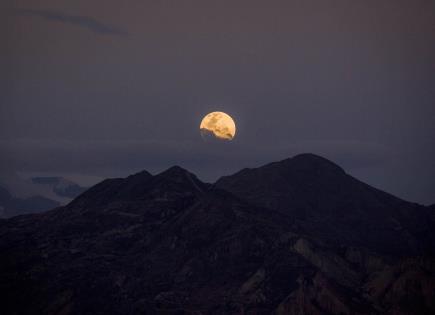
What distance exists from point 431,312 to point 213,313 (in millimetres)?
52090

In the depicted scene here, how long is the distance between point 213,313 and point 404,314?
4537cm

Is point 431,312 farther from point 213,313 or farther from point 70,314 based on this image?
point 70,314

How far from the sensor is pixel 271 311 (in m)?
197

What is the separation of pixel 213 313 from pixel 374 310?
38476 millimetres

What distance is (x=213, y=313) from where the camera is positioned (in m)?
197

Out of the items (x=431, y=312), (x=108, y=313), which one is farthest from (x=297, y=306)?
A: (x=108, y=313)

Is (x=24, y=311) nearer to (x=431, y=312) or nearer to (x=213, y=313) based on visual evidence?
(x=213, y=313)

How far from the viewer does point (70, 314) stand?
19925 centimetres

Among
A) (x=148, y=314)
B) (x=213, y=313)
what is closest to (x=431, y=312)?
(x=213, y=313)

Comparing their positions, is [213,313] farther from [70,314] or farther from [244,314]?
[70,314]

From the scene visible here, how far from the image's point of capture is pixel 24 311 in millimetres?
199750

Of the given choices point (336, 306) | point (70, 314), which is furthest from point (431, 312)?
point (70, 314)

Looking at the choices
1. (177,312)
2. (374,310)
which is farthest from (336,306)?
(177,312)

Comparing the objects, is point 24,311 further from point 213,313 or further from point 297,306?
point 297,306
